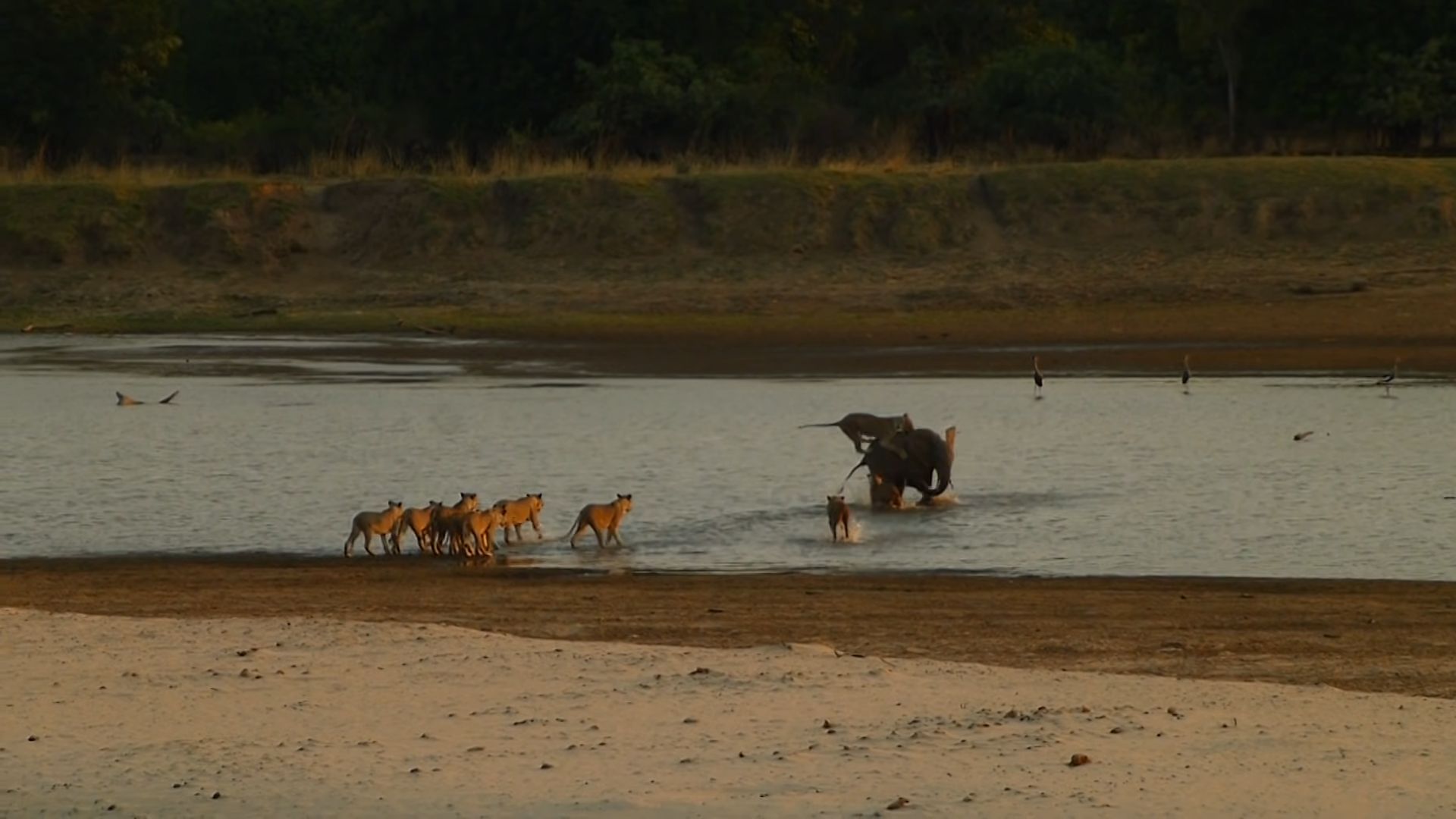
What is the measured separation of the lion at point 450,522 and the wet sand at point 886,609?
197 millimetres

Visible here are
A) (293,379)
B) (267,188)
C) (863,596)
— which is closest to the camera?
(863,596)

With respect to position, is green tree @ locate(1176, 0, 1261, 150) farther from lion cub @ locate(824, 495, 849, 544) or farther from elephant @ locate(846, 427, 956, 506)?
lion cub @ locate(824, 495, 849, 544)

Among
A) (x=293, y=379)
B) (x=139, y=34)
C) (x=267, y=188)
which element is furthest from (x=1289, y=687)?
(x=139, y=34)

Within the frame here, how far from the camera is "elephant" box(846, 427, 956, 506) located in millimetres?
16172

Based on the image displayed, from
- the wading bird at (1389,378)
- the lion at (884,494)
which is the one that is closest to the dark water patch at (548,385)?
the wading bird at (1389,378)

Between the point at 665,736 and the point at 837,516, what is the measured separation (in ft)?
20.6

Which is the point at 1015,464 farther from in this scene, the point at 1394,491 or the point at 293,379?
the point at 293,379

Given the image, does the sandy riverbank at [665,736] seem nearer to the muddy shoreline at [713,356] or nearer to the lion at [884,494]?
the lion at [884,494]

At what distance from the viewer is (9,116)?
48.8 m

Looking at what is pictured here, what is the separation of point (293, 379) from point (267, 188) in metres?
12.4

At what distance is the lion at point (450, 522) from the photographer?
14.1 meters

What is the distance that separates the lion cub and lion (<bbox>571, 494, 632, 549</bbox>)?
3.90ft

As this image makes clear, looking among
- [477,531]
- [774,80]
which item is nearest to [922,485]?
[477,531]

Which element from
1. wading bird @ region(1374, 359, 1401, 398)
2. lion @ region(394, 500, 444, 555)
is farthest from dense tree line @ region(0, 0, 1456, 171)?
lion @ region(394, 500, 444, 555)
